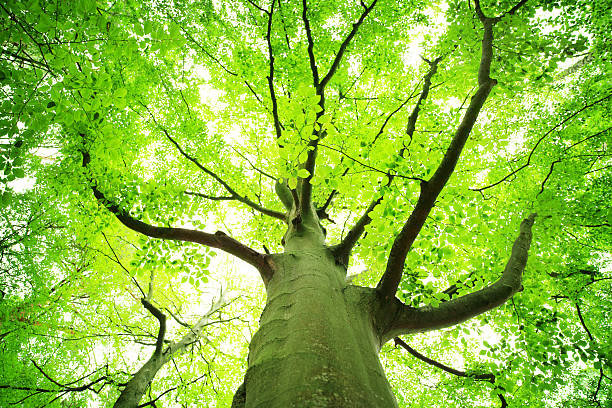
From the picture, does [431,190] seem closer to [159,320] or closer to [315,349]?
[315,349]

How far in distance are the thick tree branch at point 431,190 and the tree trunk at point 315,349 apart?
283 mm

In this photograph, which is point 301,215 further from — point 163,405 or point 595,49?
point 163,405

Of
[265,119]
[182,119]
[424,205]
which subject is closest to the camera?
[424,205]

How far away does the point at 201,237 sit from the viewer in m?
3.07

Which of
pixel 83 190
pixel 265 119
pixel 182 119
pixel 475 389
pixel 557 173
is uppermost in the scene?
pixel 265 119

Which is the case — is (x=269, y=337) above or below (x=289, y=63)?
below

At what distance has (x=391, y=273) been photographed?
7.82ft

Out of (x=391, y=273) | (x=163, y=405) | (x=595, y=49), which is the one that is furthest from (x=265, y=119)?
(x=163, y=405)

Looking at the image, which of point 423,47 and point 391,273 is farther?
point 423,47

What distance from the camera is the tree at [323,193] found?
175cm

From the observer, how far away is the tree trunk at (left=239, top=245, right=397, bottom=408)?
1.36 metres

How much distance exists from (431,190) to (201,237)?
7.95ft

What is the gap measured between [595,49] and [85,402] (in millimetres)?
13236

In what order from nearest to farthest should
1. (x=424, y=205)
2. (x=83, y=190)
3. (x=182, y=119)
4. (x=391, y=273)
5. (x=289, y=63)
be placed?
(x=424, y=205) < (x=391, y=273) < (x=83, y=190) < (x=289, y=63) < (x=182, y=119)
